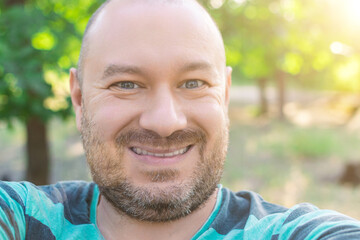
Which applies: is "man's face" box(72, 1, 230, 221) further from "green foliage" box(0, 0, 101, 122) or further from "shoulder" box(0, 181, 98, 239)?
"green foliage" box(0, 0, 101, 122)

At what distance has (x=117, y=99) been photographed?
5.71ft

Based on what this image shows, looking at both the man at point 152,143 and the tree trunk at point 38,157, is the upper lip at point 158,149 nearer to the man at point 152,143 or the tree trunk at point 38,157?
the man at point 152,143

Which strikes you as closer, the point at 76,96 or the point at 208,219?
the point at 208,219

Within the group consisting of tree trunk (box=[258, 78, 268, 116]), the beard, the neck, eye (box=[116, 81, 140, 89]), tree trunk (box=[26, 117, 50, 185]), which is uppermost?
eye (box=[116, 81, 140, 89])

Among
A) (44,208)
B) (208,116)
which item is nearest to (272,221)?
(208,116)

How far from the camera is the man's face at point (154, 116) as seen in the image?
5.47 ft

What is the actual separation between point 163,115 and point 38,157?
19.8 ft

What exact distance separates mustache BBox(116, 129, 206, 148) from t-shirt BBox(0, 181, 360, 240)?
0.41 meters

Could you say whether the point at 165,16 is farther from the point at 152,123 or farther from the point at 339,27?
the point at 339,27

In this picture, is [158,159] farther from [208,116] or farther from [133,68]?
[133,68]

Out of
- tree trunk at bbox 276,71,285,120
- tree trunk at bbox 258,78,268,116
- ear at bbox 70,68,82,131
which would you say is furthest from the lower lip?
tree trunk at bbox 258,78,268,116

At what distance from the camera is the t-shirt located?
1443 mm

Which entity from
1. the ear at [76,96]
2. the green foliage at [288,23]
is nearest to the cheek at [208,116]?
the ear at [76,96]

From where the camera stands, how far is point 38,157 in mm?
7023
